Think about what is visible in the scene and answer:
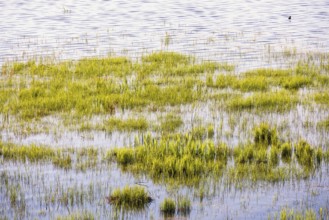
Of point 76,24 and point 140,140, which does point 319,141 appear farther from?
point 76,24

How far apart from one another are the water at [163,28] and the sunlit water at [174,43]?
0.04 metres

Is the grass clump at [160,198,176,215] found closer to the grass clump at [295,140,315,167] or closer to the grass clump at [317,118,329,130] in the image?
the grass clump at [295,140,315,167]

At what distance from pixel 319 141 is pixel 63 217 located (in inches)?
238

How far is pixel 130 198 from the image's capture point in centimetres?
943

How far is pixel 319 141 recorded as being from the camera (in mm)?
12367

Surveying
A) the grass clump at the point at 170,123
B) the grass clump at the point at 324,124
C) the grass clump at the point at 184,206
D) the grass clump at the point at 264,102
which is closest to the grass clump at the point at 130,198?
the grass clump at the point at 184,206

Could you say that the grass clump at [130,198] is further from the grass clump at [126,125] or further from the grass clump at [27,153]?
the grass clump at [126,125]

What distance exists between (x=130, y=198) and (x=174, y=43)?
54.1ft

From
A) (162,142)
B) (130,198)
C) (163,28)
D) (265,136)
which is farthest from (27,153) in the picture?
(163,28)

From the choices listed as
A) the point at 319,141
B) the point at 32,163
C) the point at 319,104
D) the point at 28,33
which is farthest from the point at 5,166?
the point at 28,33

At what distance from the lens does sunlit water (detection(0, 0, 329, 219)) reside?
31.3ft

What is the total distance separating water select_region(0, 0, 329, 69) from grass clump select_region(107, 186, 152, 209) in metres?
11.7

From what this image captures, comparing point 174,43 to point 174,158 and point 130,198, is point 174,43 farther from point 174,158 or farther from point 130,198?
point 130,198

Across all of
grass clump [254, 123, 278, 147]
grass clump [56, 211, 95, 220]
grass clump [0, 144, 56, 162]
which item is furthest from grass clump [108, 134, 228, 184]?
grass clump [56, 211, 95, 220]
